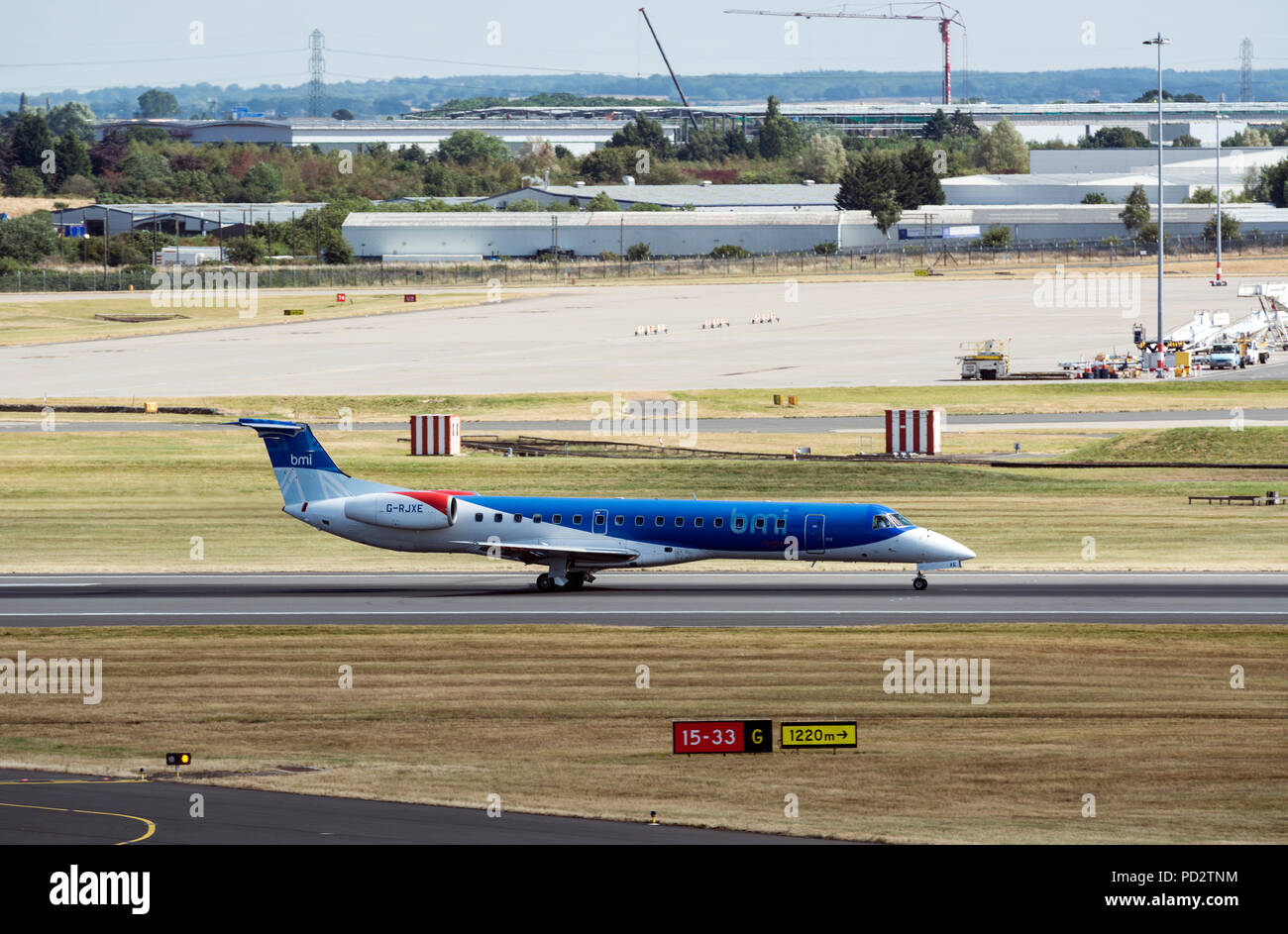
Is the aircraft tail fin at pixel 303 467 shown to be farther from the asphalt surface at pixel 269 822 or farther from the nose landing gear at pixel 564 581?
the asphalt surface at pixel 269 822

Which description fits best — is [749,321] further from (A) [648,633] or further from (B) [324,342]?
(A) [648,633]

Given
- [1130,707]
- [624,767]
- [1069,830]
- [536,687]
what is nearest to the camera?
[1069,830]

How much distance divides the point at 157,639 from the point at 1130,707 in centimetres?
2525

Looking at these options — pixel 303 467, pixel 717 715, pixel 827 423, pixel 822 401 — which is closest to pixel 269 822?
pixel 717 715

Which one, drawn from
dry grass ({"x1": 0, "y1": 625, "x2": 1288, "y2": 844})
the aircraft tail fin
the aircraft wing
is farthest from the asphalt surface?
the aircraft tail fin

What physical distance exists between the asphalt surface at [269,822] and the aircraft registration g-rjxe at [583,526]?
22716mm

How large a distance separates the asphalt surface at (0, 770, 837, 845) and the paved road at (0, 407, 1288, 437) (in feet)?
202

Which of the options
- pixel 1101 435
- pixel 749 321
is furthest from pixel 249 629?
pixel 749 321

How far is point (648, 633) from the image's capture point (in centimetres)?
4384

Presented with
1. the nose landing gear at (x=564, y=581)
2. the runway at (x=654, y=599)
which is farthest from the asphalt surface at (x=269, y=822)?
the nose landing gear at (x=564, y=581)

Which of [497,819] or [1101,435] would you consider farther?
[1101,435]

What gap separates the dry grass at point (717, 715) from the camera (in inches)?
1123

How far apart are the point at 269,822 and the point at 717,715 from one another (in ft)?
39.0
